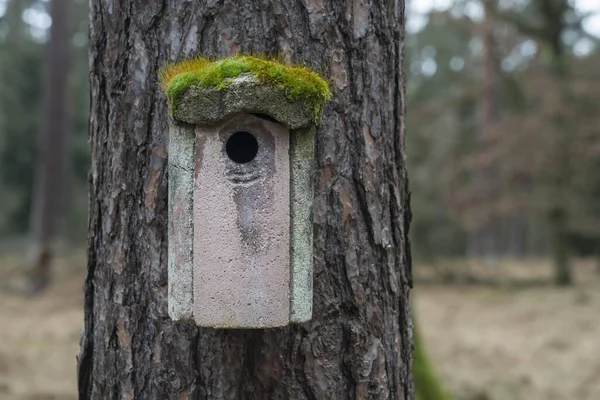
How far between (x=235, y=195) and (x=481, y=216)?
10998 millimetres

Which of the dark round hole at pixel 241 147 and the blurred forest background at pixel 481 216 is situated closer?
the dark round hole at pixel 241 147

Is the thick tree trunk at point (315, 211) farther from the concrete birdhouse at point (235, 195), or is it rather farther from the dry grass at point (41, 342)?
the dry grass at point (41, 342)

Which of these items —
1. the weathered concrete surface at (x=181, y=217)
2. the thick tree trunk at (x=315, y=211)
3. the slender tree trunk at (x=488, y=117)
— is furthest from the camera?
the slender tree trunk at (x=488, y=117)

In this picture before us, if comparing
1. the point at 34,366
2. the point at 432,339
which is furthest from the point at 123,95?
the point at 432,339

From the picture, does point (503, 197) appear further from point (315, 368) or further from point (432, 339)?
point (315, 368)

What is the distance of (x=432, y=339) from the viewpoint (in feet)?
25.2

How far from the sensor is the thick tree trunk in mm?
1958

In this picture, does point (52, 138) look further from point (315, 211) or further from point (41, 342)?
point (315, 211)

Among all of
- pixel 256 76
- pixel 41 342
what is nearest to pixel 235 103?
pixel 256 76

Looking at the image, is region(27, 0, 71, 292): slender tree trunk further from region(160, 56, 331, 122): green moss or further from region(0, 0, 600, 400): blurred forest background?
region(160, 56, 331, 122): green moss

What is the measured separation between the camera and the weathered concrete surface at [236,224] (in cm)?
177

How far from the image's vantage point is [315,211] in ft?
6.53

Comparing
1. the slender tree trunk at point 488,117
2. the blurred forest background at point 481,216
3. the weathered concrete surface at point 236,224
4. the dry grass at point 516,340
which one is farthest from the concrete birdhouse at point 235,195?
the slender tree trunk at point 488,117

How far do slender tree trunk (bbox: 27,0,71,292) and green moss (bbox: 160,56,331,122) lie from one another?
37.1ft
